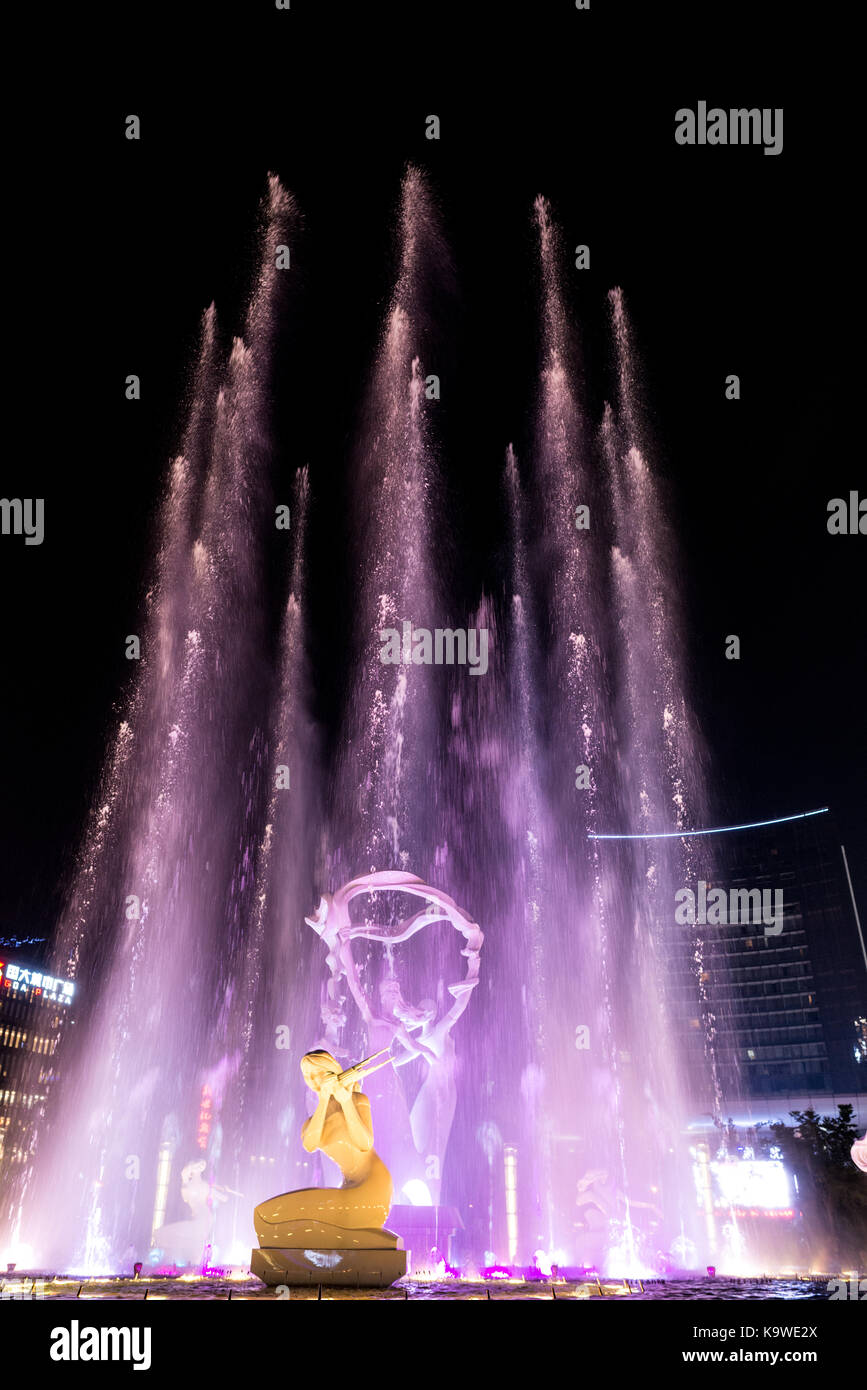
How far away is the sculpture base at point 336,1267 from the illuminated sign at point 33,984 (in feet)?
193

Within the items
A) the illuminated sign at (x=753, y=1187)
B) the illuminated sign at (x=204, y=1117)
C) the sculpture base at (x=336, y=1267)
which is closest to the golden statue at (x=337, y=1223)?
the sculpture base at (x=336, y=1267)

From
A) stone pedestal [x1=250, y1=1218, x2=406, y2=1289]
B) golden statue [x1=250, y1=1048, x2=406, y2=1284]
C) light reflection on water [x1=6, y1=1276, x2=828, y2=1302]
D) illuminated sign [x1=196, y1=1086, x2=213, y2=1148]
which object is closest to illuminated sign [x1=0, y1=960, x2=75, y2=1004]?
illuminated sign [x1=196, y1=1086, x2=213, y2=1148]

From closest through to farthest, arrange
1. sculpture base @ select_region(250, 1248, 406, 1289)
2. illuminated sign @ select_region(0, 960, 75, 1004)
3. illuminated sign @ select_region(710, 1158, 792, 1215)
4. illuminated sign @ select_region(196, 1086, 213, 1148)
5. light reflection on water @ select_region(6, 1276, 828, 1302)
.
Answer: light reflection on water @ select_region(6, 1276, 828, 1302) < sculpture base @ select_region(250, 1248, 406, 1289) < illuminated sign @ select_region(196, 1086, 213, 1148) < illuminated sign @ select_region(710, 1158, 792, 1215) < illuminated sign @ select_region(0, 960, 75, 1004)

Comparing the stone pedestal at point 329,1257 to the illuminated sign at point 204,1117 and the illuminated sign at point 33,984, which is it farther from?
the illuminated sign at point 33,984

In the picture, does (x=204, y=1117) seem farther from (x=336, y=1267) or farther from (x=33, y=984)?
(x=33, y=984)

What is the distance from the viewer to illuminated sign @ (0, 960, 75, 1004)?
A: 209ft

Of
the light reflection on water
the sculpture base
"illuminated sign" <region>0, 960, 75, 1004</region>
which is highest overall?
"illuminated sign" <region>0, 960, 75, 1004</region>

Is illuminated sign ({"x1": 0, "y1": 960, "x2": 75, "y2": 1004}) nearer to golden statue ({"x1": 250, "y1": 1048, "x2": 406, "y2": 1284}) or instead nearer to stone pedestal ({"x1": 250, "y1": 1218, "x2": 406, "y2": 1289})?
golden statue ({"x1": 250, "y1": 1048, "x2": 406, "y2": 1284})

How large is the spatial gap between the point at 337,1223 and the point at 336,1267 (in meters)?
0.55

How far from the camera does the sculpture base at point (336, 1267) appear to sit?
12656 millimetres

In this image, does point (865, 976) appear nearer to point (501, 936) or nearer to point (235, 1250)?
point (501, 936)

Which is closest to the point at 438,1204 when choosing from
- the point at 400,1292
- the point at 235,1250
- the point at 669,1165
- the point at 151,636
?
the point at 235,1250

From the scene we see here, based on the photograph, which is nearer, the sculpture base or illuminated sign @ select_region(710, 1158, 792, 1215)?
the sculpture base

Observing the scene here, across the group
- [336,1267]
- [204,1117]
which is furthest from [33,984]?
[336,1267]
